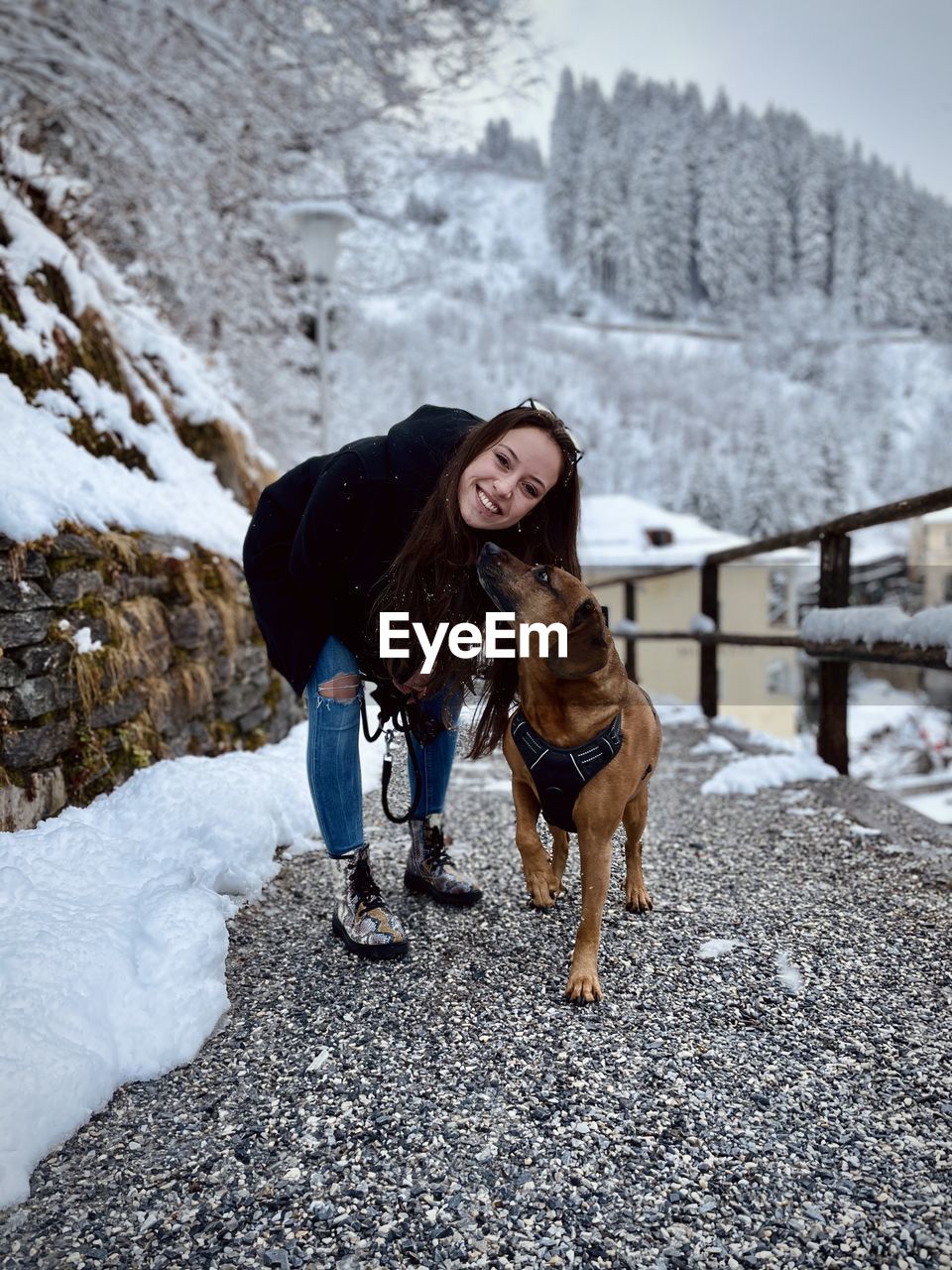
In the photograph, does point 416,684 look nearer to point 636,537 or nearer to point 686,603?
point 686,603

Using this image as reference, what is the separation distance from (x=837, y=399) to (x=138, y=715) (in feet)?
295

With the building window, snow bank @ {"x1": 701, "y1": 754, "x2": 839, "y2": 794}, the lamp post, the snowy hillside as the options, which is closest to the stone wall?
snow bank @ {"x1": 701, "y1": 754, "x2": 839, "y2": 794}

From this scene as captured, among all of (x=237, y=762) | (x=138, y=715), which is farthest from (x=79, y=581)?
(x=237, y=762)

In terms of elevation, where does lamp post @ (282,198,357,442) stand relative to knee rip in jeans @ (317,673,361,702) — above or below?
above

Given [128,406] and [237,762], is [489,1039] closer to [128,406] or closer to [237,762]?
[237,762]

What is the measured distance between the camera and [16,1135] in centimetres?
132

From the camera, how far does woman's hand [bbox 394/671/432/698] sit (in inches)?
83.6

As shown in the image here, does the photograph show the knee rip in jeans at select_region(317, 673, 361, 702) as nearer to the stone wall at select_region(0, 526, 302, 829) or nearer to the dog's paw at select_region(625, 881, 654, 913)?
the stone wall at select_region(0, 526, 302, 829)

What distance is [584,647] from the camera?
6.27 feet

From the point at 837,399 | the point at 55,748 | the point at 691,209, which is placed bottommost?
the point at 55,748

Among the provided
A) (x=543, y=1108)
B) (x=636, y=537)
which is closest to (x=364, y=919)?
(x=543, y=1108)

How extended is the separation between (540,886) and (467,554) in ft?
3.33

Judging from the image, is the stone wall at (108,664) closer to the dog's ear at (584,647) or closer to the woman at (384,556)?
the woman at (384,556)

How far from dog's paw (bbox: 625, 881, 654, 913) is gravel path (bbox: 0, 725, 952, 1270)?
6 cm
